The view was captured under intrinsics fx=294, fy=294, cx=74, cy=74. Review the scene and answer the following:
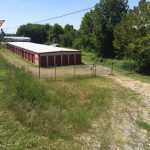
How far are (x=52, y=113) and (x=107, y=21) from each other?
34.1 meters

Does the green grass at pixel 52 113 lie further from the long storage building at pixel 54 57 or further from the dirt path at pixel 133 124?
the long storage building at pixel 54 57

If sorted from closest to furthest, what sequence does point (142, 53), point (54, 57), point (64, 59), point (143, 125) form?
point (143, 125) < point (142, 53) < point (54, 57) < point (64, 59)

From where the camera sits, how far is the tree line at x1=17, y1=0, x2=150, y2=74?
32.1 metres

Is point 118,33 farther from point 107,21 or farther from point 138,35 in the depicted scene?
point 107,21

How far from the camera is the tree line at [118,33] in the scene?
3206 cm

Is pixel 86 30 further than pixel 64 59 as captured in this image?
Yes

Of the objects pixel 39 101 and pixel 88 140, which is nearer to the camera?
pixel 88 140

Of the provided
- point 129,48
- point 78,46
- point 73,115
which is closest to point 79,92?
point 73,115

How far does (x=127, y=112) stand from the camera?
15.8 metres

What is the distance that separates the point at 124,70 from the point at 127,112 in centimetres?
1839

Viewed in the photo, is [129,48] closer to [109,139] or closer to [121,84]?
[121,84]

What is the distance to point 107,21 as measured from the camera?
1796 inches

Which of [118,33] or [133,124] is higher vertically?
[118,33]

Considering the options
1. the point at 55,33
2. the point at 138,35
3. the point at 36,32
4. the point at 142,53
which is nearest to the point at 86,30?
the point at 138,35
